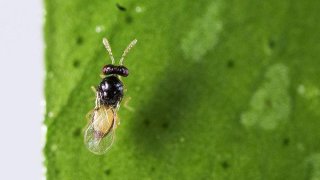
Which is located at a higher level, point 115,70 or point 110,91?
point 110,91

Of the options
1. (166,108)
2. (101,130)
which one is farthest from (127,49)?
(101,130)

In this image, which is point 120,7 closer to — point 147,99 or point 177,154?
point 147,99

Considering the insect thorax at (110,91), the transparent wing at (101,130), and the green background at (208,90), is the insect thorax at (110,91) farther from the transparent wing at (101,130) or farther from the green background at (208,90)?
the green background at (208,90)

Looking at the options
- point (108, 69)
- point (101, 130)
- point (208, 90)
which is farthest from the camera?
point (101, 130)

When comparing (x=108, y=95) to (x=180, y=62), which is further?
(x=108, y=95)

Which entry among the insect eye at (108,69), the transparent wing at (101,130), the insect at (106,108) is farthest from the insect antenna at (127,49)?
the transparent wing at (101,130)

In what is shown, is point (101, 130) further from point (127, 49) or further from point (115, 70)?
point (127, 49)

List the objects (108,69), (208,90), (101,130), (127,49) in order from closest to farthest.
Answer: (127,49)
(208,90)
(108,69)
(101,130)

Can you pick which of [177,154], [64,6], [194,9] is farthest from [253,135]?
[64,6]
